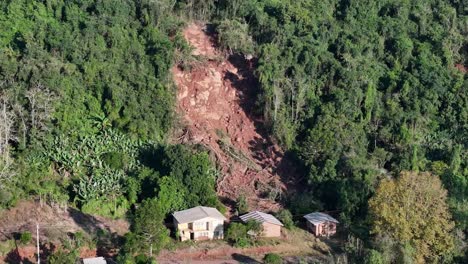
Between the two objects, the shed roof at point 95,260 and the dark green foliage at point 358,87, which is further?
the dark green foliage at point 358,87

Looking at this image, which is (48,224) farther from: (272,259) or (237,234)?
(272,259)

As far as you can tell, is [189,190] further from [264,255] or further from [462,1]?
[462,1]

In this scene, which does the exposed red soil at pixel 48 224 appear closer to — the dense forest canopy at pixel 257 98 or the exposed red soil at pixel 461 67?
the dense forest canopy at pixel 257 98

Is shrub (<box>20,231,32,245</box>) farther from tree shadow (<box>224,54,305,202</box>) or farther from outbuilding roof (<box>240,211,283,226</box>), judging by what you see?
tree shadow (<box>224,54,305,202</box>)

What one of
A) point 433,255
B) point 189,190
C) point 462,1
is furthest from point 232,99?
point 462,1

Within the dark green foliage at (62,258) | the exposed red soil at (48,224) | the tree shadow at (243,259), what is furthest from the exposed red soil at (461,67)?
the dark green foliage at (62,258)

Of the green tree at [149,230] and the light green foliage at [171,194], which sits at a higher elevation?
the light green foliage at [171,194]

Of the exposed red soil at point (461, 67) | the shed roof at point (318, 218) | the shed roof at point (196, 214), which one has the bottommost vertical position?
the shed roof at point (318, 218)

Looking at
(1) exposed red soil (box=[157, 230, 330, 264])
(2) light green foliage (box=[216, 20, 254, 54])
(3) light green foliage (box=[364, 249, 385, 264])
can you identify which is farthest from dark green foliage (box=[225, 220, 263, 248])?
(2) light green foliage (box=[216, 20, 254, 54])

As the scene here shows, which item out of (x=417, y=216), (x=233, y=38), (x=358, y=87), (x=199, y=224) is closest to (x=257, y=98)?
(x=233, y=38)
